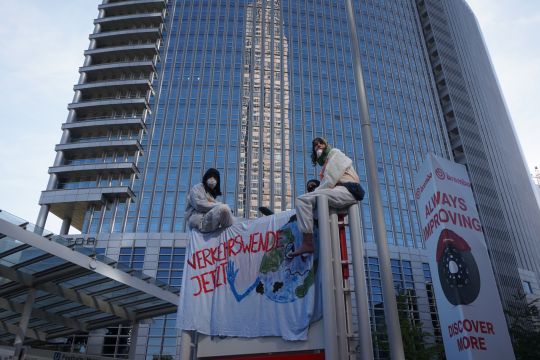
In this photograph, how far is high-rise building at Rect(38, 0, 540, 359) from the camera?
152 feet

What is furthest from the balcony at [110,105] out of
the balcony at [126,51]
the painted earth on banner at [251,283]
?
the painted earth on banner at [251,283]

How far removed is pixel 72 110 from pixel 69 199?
41.1 ft

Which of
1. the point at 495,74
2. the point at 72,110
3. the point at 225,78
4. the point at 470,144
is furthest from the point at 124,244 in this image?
the point at 495,74

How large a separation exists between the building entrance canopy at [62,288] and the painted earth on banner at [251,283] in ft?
39.9

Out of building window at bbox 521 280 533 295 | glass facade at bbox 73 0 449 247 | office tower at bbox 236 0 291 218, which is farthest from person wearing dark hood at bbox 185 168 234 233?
building window at bbox 521 280 533 295

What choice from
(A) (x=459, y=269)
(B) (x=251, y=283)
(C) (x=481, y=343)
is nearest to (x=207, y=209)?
(B) (x=251, y=283)

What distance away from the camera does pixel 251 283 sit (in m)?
5.77

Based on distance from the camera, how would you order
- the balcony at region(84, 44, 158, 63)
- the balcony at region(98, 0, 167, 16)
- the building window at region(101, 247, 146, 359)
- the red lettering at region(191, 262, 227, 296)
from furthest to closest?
the balcony at region(98, 0, 167, 16) < the balcony at region(84, 44, 158, 63) < the building window at region(101, 247, 146, 359) < the red lettering at region(191, 262, 227, 296)

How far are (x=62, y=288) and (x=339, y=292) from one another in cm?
1730

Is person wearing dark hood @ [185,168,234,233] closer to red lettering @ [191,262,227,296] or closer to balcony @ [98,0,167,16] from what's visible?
red lettering @ [191,262,227,296]

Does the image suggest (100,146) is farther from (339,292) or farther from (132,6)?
(339,292)

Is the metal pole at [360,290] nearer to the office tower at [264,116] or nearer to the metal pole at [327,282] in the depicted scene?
the metal pole at [327,282]

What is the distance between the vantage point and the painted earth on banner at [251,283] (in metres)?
5.27

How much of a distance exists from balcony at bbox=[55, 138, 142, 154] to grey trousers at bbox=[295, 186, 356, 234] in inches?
1840
